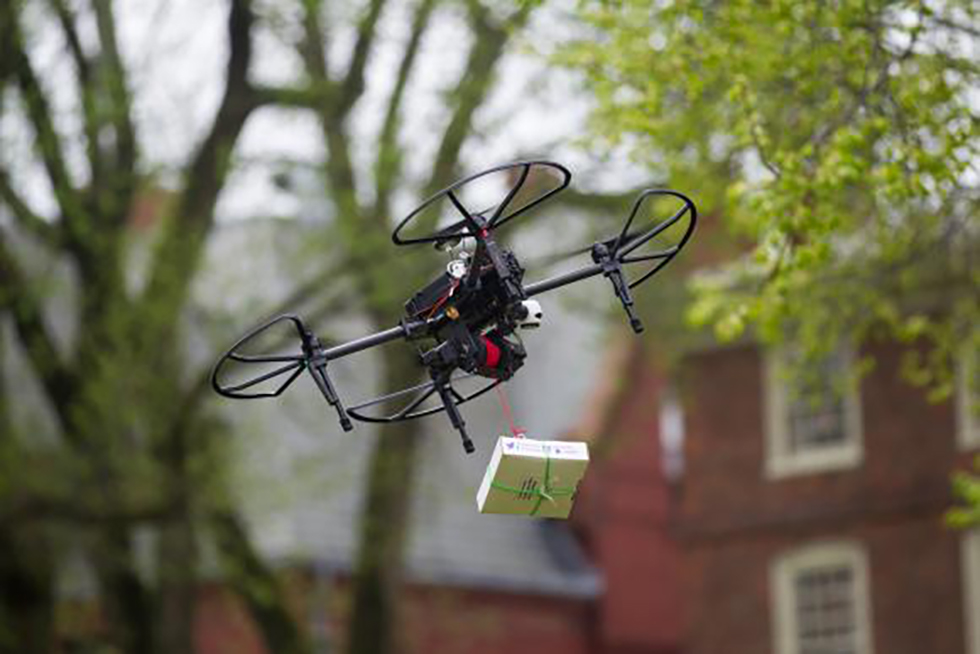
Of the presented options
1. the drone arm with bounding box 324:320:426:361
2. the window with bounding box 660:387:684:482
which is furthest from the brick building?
the drone arm with bounding box 324:320:426:361

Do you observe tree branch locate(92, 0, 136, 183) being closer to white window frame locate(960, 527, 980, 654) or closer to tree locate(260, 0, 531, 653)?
tree locate(260, 0, 531, 653)

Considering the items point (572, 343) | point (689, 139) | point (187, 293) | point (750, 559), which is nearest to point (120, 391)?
point (187, 293)

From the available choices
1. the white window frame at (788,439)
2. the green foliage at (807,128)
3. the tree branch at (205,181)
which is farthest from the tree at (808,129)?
the white window frame at (788,439)

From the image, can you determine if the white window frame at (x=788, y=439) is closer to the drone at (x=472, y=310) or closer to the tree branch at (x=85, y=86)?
the tree branch at (x=85, y=86)

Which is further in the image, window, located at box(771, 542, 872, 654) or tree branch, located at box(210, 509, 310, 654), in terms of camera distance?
window, located at box(771, 542, 872, 654)

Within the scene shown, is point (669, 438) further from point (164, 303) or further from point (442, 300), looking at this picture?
point (442, 300)

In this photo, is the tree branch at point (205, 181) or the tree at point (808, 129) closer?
the tree at point (808, 129)
